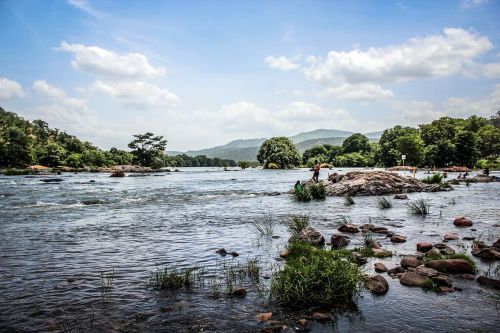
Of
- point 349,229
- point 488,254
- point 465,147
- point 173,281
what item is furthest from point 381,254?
point 465,147

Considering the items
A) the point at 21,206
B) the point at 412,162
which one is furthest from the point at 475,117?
the point at 21,206

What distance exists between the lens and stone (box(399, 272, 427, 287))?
9.35 m

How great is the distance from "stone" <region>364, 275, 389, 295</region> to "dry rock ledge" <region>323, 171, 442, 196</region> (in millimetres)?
27990

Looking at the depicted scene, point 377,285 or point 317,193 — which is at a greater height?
point 317,193

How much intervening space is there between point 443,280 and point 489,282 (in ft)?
3.77

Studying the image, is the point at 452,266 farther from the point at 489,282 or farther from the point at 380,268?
the point at 380,268

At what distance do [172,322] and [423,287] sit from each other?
6367 mm

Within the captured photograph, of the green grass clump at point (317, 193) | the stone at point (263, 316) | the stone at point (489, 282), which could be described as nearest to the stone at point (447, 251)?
the stone at point (489, 282)

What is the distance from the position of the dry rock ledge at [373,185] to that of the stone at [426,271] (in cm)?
2685

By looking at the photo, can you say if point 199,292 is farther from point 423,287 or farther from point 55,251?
point 55,251

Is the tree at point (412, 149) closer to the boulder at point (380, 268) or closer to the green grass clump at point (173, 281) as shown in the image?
the boulder at point (380, 268)

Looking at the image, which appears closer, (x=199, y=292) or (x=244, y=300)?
(x=244, y=300)

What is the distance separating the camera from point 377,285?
9.00 meters

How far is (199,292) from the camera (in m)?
9.19
